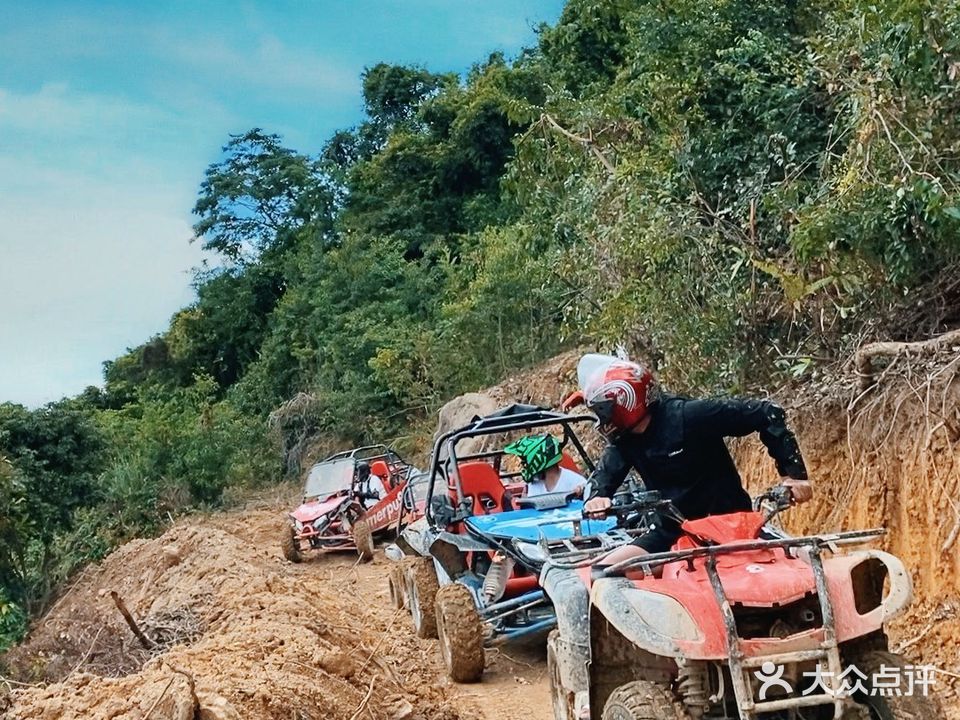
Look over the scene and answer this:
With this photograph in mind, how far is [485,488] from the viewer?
27.7 feet

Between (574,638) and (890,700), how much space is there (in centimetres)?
130

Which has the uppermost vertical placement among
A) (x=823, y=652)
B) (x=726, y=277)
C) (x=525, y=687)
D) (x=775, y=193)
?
(x=775, y=193)

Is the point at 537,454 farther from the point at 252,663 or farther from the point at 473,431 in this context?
the point at 252,663

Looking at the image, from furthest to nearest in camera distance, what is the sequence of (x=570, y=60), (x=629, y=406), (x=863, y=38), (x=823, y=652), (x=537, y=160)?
(x=570, y=60), (x=537, y=160), (x=863, y=38), (x=629, y=406), (x=823, y=652)

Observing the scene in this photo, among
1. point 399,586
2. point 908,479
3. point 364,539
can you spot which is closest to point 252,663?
point 399,586

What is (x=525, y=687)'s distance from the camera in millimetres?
6777

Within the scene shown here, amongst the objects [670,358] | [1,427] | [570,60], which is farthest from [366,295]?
[670,358]

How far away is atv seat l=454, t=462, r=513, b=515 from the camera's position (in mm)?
8391

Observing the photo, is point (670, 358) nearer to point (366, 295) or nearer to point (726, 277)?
point (726, 277)

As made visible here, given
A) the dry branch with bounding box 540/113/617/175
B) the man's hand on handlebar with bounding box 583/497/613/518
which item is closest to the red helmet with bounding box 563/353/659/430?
the man's hand on handlebar with bounding box 583/497/613/518

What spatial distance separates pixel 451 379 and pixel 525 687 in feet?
53.5

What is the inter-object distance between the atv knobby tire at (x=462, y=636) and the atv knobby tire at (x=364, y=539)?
22.6 ft

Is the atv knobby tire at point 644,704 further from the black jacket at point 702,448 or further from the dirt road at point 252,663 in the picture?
the dirt road at point 252,663

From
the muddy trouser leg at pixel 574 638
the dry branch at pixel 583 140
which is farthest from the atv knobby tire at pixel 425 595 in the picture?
the dry branch at pixel 583 140
